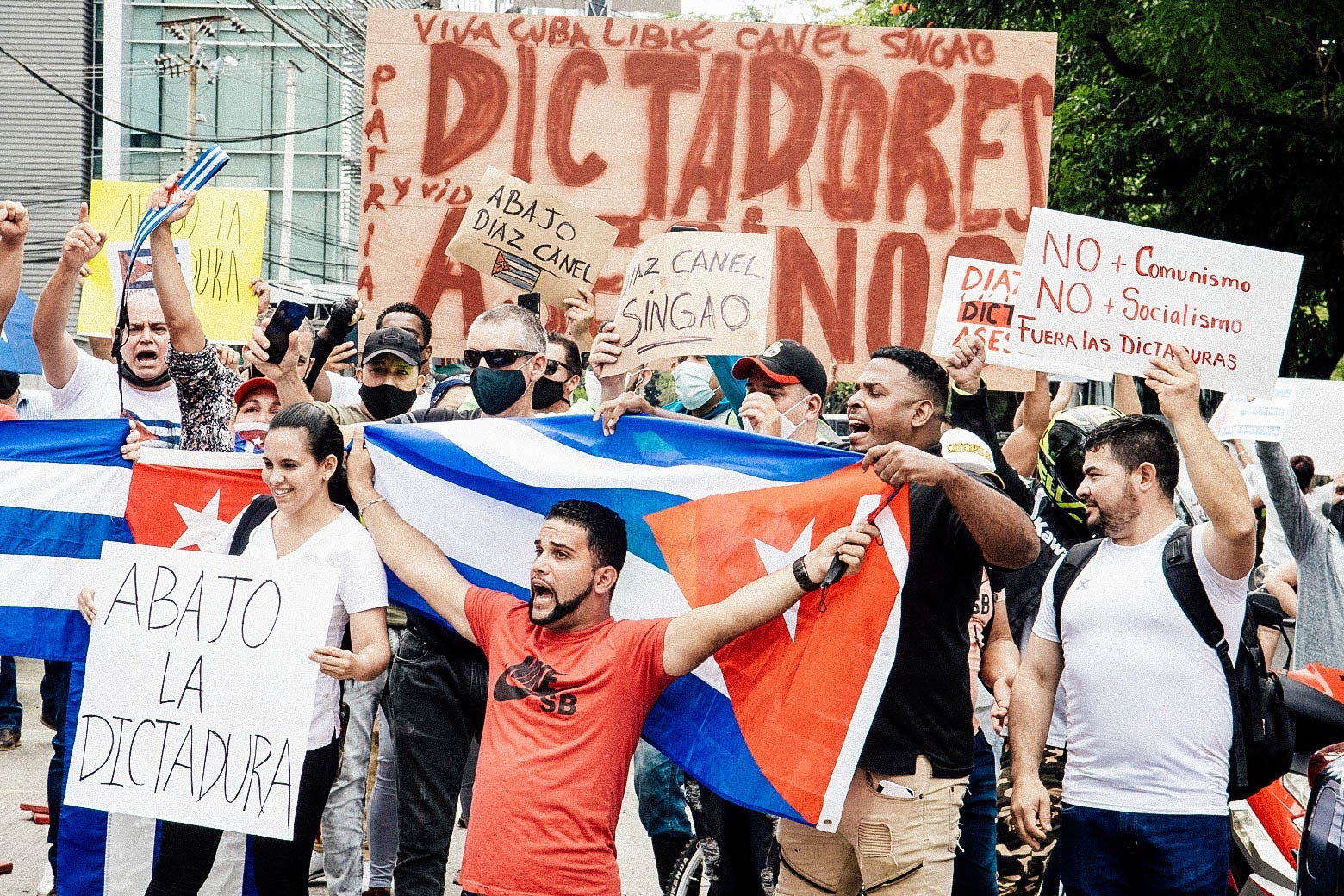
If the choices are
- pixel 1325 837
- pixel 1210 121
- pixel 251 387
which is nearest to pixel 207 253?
pixel 251 387

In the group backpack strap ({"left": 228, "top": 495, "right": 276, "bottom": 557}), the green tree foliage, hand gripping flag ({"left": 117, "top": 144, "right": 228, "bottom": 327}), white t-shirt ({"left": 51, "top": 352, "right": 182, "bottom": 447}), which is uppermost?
the green tree foliage

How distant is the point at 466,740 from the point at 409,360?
5.58ft

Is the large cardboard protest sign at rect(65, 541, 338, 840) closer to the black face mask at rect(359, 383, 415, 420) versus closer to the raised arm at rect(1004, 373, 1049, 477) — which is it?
the black face mask at rect(359, 383, 415, 420)

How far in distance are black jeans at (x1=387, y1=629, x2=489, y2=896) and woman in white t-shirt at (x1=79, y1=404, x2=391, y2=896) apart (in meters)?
0.25

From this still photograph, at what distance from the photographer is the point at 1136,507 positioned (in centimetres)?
431

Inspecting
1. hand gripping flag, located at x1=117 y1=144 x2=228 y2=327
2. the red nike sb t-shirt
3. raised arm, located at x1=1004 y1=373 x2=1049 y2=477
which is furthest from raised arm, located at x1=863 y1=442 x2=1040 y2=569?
hand gripping flag, located at x1=117 y1=144 x2=228 y2=327

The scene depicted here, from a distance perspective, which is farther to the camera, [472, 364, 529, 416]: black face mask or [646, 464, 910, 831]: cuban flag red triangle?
[472, 364, 529, 416]: black face mask

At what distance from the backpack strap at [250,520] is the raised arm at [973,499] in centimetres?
197

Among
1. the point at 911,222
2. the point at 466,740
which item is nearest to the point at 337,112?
the point at 911,222

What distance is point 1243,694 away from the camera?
164 inches

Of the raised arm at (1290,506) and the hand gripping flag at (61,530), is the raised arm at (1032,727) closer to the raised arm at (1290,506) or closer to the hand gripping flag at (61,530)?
the raised arm at (1290,506)

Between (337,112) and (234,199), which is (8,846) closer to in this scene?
(234,199)

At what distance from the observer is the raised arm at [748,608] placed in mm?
3840

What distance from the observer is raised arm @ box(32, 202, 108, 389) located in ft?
17.2
